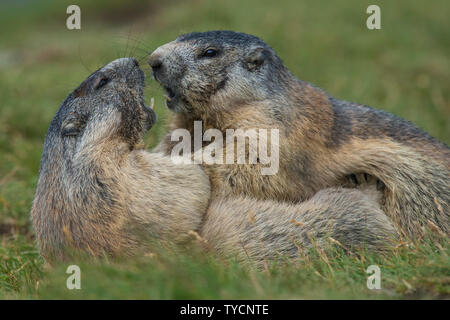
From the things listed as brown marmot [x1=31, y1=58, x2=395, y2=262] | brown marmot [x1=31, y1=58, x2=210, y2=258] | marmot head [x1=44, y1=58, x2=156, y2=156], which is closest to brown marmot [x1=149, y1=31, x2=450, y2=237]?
marmot head [x1=44, y1=58, x2=156, y2=156]

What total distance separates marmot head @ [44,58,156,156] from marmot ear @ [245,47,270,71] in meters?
1.06

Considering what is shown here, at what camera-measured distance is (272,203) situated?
17.1ft

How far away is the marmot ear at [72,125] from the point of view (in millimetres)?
5320

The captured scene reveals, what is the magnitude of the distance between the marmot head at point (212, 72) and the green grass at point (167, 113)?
0.44 meters

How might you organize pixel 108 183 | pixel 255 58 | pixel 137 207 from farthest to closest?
Result: pixel 255 58 < pixel 108 183 < pixel 137 207

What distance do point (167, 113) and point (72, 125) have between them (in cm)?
132

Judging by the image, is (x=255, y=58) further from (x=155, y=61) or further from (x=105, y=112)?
(x=105, y=112)

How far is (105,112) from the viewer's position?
5438 mm

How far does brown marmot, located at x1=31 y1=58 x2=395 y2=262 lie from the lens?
4812 mm

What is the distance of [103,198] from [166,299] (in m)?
1.41

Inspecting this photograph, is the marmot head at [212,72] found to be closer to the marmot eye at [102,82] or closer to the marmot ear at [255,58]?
the marmot ear at [255,58]

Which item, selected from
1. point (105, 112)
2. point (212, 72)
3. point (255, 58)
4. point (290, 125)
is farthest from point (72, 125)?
point (290, 125)

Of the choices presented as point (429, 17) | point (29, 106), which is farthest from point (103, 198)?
point (429, 17)

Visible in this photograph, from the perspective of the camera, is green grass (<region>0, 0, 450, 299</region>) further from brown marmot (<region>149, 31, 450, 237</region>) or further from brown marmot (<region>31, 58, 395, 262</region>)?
brown marmot (<region>149, 31, 450, 237</region>)
